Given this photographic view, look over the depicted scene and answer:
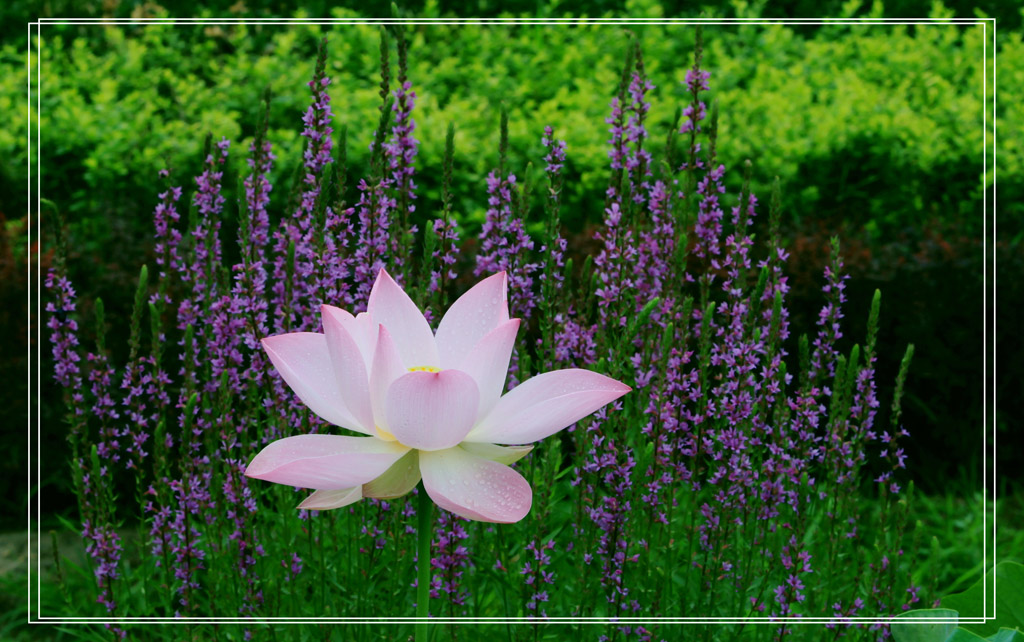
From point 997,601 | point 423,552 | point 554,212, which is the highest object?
point 554,212

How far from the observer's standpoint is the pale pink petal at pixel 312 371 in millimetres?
1185

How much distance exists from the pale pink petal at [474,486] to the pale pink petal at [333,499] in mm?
87

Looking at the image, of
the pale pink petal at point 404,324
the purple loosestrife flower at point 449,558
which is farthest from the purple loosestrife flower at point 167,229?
the pale pink petal at point 404,324

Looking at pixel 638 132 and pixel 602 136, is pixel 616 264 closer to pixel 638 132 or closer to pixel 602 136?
pixel 638 132

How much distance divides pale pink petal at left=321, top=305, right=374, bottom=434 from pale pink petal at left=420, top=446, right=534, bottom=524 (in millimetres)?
92

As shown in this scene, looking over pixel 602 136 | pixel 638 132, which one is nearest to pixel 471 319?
pixel 638 132

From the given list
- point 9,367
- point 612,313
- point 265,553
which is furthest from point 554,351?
point 9,367

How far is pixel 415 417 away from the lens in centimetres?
108

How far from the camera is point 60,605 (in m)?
3.57

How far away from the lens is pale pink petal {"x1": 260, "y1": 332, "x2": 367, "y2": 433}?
118 cm

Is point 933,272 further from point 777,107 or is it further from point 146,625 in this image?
point 146,625

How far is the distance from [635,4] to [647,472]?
317cm

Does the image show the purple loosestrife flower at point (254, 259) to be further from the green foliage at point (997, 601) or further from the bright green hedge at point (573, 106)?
the green foliage at point (997, 601)

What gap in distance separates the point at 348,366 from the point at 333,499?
0.16m
